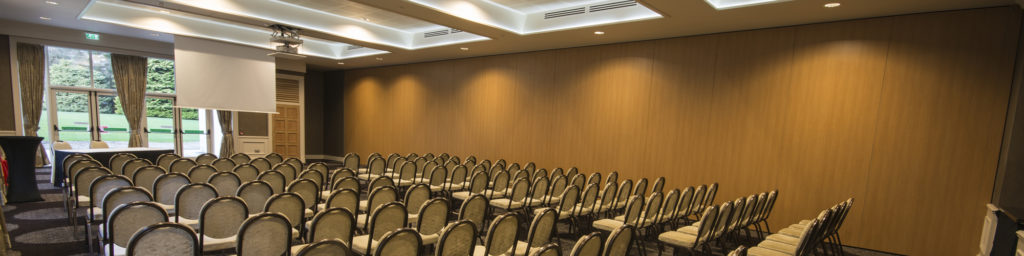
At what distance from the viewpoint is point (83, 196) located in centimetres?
464

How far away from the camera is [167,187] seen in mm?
4559

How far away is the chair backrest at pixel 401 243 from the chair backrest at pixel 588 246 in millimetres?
982

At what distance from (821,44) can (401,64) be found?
30.7 ft

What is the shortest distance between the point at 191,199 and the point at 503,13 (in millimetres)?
4753

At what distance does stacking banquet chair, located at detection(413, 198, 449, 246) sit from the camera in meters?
3.66

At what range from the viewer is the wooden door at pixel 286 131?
12.8 meters

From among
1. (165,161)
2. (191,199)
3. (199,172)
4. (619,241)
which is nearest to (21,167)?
(165,161)

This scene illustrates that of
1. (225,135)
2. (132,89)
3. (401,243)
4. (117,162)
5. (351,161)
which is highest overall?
(132,89)

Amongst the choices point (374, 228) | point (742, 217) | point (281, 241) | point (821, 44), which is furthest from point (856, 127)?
point (281, 241)

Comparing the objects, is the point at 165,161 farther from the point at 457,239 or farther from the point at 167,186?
the point at 457,239

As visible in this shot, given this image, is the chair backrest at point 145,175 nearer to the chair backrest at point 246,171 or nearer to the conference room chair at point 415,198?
the chair backrest at point 246,171

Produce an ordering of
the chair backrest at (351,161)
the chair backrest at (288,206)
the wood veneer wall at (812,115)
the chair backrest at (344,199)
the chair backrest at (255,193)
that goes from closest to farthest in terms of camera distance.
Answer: the chair backrest at (288,206) < the chair backrest at (344,199) < the chair backrest at (255,193) < the wood veneer wall at (812,115) < the chair backrest at (351,161)

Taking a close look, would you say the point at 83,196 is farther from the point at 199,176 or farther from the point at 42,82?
the point at 42,82

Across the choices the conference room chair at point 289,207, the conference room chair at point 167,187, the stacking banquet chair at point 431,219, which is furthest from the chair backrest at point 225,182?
the stacking banquet chair at point 431,219
